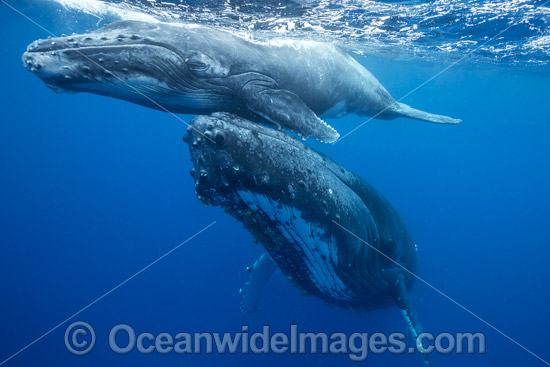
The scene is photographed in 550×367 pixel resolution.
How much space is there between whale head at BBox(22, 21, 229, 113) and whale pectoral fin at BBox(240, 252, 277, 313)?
5.16 meters

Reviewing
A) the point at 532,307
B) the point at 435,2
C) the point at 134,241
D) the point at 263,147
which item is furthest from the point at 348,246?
the point at 134,241

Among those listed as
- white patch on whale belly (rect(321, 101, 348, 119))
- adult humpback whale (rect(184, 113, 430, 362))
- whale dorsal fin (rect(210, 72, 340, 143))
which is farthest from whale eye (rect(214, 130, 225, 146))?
white patch on whale belly (rect(321, 101, 348, 119))

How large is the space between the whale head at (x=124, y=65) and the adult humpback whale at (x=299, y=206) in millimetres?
1140

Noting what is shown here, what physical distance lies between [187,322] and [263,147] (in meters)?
16.8

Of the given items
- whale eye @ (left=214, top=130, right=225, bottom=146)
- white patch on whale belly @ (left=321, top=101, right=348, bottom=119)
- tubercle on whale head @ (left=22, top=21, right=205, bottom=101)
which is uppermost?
white patch on whale belly @ (left=321, top=101, right=348, bottom=119)

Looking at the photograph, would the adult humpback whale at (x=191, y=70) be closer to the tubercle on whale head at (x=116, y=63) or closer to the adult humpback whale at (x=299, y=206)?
the tubercle on whale head at (x=116, y=63)

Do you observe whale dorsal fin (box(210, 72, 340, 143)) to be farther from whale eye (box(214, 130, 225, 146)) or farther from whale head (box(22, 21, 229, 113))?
whale eye (box(214, 130, 225, 146))

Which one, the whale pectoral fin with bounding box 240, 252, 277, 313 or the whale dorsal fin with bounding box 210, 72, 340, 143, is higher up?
the whale dorsal fin with bounding box 210, 72, 340, 143

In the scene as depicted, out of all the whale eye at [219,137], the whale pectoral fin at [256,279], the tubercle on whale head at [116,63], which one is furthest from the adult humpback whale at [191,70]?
the whale pectoral fin at [256,279]

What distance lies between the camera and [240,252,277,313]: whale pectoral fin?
8.40 meters

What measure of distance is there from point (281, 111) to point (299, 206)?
1.47 meters

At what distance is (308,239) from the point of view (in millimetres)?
3949

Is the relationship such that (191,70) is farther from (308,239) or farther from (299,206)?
(308,239)

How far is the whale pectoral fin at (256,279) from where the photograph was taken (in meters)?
8.40
